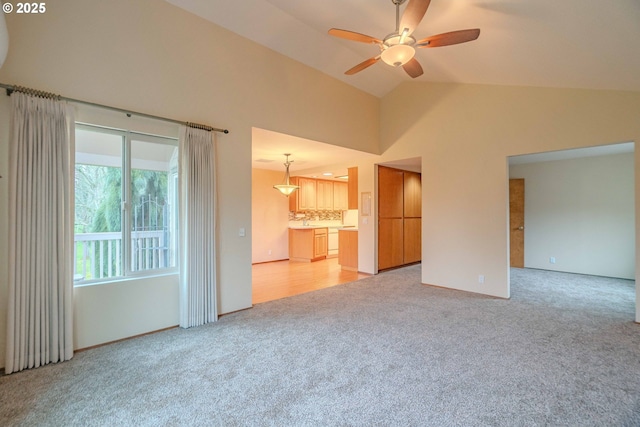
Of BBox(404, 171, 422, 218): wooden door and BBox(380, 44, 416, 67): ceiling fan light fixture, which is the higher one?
BBox(380, 44, 416, 67): ceiling fan light fixture

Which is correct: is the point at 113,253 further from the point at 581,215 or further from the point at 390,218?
the point at 581,215

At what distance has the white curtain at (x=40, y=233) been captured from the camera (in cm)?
243

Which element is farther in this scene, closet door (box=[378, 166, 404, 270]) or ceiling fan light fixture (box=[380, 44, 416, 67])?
closet door (box=[378, 166, 404, 270])

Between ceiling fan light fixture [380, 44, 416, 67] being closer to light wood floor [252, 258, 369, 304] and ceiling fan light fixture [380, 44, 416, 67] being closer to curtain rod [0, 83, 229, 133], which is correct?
curtain rod [0, 83, 229, 133]

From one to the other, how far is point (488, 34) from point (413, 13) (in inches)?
56.3

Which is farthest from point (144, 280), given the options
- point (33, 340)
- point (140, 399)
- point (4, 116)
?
point (4, 116)

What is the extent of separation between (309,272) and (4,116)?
5.22 m

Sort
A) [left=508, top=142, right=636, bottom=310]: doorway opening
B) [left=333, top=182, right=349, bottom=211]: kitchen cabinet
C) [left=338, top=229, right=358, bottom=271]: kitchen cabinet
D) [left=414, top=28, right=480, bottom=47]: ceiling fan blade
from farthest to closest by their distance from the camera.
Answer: [left=333, top=182, right=349, bottom=211]: kitchen cabinet
[left=338, top=229, right=358, bottom=271]: kitchen cabinet
[left=508, top=142, right=636, bottom=310]: doorway opening
[left=414, top=28, right=480, bottom=47]: ceiling fan blade

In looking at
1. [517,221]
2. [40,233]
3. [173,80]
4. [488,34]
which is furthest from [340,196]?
[40,233]

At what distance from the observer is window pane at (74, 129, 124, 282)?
2.96 metres

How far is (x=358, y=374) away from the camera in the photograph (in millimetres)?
2379

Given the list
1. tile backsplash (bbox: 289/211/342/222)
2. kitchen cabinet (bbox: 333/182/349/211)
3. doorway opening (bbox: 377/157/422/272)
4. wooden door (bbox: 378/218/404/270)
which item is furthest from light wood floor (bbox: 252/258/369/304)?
kitchen cabinet (bbox: 333/182/349/211)

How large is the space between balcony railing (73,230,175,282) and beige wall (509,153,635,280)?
24.7 feet

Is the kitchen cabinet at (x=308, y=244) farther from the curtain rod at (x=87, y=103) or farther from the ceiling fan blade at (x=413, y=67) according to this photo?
the ceiling fan blade at (x=413, y=67)
